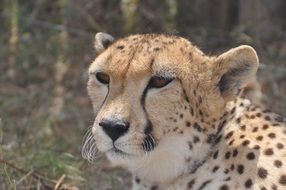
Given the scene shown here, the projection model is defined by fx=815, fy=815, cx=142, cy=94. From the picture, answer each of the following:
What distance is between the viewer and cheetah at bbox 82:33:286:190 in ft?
10.5

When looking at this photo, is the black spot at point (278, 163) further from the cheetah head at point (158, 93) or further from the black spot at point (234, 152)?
the cheetah head at point (158, 93)

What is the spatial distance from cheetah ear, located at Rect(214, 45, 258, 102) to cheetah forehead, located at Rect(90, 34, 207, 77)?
0.11 meters

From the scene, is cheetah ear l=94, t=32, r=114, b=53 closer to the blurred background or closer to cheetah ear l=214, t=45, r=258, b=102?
cheetah ear l=214, t=45, r=258, b=102

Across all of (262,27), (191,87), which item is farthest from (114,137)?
(262,27)

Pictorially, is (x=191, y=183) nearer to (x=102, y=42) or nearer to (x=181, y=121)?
(x=181, y=121)

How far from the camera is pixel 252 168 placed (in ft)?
10.6

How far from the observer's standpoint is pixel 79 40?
6.61 m

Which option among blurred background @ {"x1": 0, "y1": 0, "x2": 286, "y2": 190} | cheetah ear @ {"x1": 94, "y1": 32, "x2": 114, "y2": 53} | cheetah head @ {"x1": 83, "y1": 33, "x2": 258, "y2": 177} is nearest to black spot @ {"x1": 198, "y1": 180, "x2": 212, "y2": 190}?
cheetah head @ {"x1": 83, "y1": 33, "x2": 258, "y2": 177}

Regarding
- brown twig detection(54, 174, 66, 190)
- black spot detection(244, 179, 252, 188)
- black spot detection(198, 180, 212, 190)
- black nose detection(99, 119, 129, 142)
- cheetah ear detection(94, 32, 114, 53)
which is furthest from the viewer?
brown twig detection(54, 174, 66, 190)

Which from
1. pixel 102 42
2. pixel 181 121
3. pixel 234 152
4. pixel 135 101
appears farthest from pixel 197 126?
pixel 102 42

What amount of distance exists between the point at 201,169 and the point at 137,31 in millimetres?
3263

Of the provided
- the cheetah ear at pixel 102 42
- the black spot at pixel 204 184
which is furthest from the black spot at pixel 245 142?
the cheetah ear at pixel 102 42

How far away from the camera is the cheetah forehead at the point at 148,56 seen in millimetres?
3262

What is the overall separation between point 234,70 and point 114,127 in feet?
2.00
